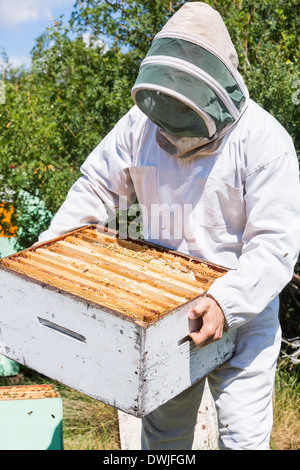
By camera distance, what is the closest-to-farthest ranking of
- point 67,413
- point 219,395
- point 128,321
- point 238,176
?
point 128,321
point 238,176
point 219,395
point 67,413

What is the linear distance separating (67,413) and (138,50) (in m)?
2.36

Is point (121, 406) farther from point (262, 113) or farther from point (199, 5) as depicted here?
point (199, 5)

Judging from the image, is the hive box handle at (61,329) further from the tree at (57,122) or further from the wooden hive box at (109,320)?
the tree at (57,122)

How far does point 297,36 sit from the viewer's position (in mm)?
3635

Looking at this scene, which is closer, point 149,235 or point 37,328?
point 37,328

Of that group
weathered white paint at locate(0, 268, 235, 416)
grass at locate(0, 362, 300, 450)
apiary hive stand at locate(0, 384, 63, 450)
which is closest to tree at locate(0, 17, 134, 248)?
grass at locate(0, 362, 300, 450)

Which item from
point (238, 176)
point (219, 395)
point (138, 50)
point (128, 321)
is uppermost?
point (138, 50)

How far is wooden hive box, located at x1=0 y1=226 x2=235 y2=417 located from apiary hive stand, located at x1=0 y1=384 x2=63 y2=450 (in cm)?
54

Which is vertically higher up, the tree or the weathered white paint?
the tree

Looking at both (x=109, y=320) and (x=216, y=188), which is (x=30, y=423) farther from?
(x=216, y=188)

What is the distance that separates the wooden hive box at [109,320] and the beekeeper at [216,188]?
0.37 ft

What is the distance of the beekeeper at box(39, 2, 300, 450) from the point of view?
1780 millimetres

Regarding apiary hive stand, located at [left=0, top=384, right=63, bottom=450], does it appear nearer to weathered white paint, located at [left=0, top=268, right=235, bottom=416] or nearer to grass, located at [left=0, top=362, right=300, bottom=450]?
weathered white paint, located at [left=0, top=268, right=235, bottom=416]
